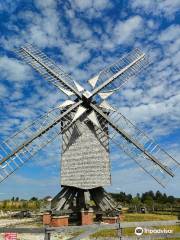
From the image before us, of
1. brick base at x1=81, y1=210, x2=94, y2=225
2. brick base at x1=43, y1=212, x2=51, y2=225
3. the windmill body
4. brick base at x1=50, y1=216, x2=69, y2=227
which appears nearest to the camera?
brick base at x1=50, y1=216, x2=69, y2=227

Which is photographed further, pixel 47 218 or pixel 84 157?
pixel 84 157

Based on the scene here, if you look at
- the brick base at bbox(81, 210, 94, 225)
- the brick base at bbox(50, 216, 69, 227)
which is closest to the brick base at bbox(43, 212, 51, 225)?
the brick base at bbox(50, 216, 69, 227)

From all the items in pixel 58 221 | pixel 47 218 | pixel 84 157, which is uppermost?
pixel 84 157

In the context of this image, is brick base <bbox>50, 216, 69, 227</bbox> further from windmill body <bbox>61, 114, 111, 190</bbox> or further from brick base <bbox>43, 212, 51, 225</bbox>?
windmill body <bbox>61, 114, 111, 190</bbox>

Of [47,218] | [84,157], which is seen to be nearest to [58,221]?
[47,218]

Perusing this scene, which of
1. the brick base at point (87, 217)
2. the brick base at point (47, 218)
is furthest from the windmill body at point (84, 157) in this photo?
the brick base at point (47, 218)

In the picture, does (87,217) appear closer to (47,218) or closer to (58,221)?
(58,221)

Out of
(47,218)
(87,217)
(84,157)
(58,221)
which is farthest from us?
(84,157)

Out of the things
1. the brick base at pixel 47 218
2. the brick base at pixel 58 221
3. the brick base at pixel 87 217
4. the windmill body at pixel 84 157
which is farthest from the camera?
the windmill body at pixel 84 157

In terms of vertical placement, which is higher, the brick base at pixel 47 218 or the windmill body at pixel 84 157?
the windmill body at pixel 84 157

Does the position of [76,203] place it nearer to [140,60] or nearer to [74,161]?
[74,161]

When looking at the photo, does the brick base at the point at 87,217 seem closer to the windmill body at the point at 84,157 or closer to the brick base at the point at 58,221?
the brick base at the point at 58,221

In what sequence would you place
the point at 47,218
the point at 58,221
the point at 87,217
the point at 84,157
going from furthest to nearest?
1. the point at 84,157
2. the point at 47,218
3. the point at 87,217
4. the point at 58,221

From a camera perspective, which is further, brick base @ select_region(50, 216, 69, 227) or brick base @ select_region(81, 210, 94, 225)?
brick base @ select_region(81, 210, 94, 225)
